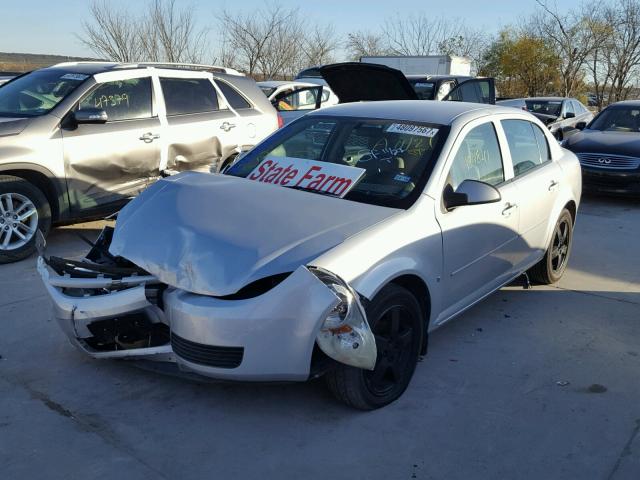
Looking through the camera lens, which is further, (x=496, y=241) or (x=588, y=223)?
(x=588, y=223)

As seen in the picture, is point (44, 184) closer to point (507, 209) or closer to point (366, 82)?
point (366, 82)

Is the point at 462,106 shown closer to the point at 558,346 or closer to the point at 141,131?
the point at 558,346

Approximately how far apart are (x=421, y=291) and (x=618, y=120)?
853 centimetres

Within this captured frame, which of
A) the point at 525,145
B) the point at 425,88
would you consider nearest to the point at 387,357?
the point at 525,145

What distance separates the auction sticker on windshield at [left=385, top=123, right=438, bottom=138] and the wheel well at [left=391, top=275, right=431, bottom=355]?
1036 mm

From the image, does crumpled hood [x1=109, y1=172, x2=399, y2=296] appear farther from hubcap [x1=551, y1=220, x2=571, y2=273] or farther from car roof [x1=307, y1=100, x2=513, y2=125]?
hubcap [x1=551, y1=220, x2=571, y2=273]

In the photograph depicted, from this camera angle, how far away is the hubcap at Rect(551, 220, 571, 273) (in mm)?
5516

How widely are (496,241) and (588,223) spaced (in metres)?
4.52

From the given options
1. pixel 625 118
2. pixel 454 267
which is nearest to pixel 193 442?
pixel 454 267

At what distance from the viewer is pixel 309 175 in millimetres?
3998

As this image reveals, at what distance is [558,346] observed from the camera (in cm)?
428

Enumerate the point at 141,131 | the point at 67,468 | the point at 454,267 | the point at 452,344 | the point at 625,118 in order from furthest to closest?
1. the point at 625,118
2. the point at 141,131
3. the point at 452,344
4. the point at 454,267
5. the point at 67,468

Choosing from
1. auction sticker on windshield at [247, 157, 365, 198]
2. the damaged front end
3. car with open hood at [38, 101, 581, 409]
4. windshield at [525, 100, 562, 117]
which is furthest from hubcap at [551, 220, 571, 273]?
windshield at [525, 100, 562, 117]

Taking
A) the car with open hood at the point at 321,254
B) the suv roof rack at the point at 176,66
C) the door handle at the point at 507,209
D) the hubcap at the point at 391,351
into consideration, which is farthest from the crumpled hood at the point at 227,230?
the suv roof rack at the point at 176,66
